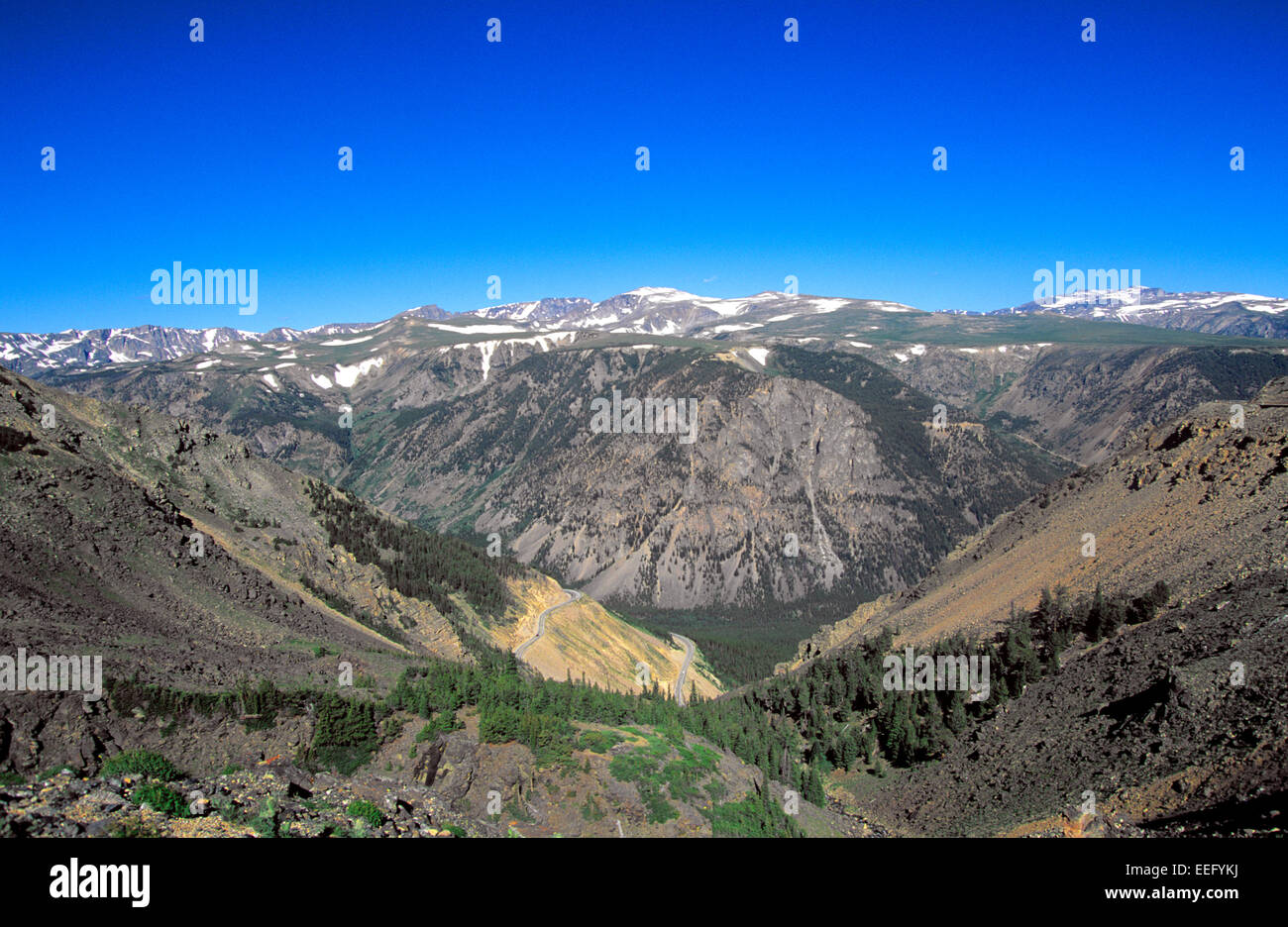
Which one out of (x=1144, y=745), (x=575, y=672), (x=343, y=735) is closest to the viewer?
(x=343, y=735)

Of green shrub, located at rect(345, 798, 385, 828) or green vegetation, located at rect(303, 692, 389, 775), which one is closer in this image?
green shrub, located at rect(345, 798, 385, 828)

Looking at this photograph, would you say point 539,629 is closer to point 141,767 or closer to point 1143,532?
point 1143,532

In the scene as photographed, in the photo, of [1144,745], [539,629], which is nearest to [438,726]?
[1144,745]

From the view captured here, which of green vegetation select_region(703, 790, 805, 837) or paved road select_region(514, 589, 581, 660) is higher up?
green vegetation select_region(703, 790, 805, 837)

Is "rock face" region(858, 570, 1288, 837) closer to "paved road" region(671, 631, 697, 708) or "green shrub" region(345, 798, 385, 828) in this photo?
"green shrub" region(345, 798, 385, 828)

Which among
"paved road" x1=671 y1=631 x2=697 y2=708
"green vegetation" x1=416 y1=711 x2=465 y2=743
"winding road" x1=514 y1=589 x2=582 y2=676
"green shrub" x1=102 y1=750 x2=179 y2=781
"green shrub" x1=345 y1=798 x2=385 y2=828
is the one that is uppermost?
"green shrub" x1=102 y1=750 x2=179 y2=781

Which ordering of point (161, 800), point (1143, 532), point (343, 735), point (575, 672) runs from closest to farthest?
point (161, 800) < point (343, 735) < point (1143, 532) < point (575, 672)

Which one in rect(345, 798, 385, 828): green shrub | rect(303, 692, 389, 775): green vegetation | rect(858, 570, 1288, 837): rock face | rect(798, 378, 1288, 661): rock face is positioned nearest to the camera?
rect(345, 798, 385, 828): green shrub

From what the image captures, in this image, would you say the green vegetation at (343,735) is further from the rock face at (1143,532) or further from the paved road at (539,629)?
the rock face at (1143,532)

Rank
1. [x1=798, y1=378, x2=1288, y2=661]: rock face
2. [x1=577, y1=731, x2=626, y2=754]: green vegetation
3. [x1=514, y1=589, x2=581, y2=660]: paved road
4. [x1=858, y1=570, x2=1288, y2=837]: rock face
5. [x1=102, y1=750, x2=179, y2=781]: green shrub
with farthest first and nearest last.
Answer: [x1=514, y1=589, x2=581, y2=660]: paved road → [x1=798, y1=378, x2=1288, y2=661]: rock face → [x1=577, y1=731, x2=626, y2=754]: green vegetation → [x1=858, y1=570, x2=1288, y2=837]: rock face → [x1=102, y1=750, x2=179, y2=781]: green shrub

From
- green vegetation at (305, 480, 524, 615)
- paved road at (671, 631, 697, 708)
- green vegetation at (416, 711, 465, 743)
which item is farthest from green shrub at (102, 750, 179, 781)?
green vegetation at (305, 480, 524, 615)

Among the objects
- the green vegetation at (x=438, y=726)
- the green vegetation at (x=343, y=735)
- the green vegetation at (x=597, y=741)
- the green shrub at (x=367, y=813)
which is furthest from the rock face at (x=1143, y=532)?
the green shrub at (x=367, y=813)
